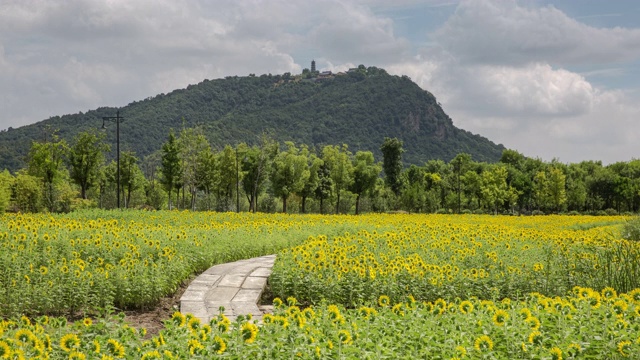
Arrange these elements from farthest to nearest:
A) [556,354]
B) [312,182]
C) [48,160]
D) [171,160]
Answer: [312,182]
[171,160]
[48,160]
[556,354]

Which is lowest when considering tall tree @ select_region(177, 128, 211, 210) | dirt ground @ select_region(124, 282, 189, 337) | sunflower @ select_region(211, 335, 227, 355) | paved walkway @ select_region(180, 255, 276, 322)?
dirt ground @ select_region(124, 282, 189, 337)

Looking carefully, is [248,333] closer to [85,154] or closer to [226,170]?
A: [85,154]

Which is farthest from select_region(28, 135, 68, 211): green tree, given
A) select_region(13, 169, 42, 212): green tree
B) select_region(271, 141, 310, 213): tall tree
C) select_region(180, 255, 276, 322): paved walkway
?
select_region(180, 255, 276, 322): paved walkway

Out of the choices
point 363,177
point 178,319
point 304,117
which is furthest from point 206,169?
point 304,117

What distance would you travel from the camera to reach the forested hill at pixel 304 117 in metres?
109

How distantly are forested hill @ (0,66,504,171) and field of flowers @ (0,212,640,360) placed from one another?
86724mm

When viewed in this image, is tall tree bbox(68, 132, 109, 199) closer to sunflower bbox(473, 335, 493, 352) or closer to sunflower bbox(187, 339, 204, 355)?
sunflower bbox(187, 339, 204, 355)

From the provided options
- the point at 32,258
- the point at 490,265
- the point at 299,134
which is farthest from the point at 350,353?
the point at 299,134

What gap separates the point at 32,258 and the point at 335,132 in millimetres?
122410

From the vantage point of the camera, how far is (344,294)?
793 centimetres

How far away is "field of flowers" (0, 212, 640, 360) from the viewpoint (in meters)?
4.02

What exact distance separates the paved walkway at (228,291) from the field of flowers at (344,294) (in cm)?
34

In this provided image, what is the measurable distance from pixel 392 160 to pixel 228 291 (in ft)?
167

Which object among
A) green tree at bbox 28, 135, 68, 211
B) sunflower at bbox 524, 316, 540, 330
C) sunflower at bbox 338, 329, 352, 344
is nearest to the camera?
sunflower at bbox 338, 329, 352, 344
